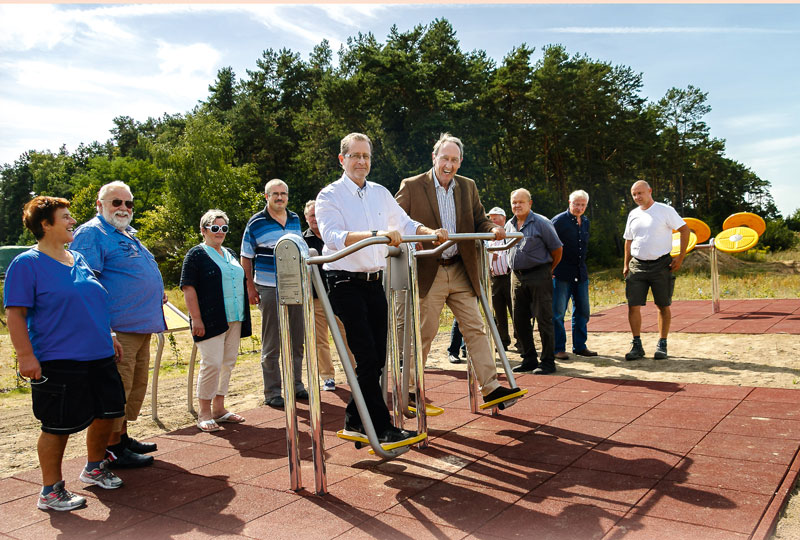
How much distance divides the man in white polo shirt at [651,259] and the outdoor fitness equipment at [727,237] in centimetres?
396

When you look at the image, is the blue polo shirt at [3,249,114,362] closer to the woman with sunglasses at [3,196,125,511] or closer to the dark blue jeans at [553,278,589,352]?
the woman with sunglasses at [3,196,125,511]

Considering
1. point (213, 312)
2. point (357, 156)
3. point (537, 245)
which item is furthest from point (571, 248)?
point (357, 156)

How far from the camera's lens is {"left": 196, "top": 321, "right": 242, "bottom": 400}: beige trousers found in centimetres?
543

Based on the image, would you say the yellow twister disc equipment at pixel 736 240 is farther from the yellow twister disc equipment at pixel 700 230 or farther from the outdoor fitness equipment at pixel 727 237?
the yellow twister disc equipment at pixel 700 230

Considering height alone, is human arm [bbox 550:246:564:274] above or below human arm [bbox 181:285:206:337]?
above

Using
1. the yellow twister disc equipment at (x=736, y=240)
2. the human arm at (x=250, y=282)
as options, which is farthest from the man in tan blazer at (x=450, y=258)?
the yellow twister disc equipment at (x=736, y=240)

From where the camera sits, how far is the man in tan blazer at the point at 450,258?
199 inches

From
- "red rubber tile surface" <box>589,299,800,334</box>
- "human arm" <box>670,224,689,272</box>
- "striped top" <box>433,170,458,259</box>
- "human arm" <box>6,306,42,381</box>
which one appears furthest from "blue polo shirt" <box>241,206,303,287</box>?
"red rubber tile surface" <box>589,299,800,334</box>

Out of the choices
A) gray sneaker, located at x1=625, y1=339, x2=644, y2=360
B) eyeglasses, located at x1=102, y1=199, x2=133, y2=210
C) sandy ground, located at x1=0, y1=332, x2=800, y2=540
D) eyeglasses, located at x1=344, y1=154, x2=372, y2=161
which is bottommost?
sandy ground, located at x1=0, y1=332, x2=800, y2=540

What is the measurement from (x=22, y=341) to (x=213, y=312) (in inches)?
76.0

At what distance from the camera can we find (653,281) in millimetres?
7727

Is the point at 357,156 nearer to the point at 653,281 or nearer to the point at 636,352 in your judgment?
the point at 653,281

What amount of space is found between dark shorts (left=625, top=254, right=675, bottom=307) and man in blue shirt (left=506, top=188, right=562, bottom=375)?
967 mm

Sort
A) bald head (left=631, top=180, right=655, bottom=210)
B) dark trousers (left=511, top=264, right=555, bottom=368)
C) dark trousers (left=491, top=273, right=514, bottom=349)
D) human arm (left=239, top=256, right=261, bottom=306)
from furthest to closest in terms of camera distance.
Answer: dark trousers (left=491, top=273, right=514, bottom=349) → bald head (left=631, top=180, right=655, bottom=210) → dark trousers (left=511, top=264, right=555, bottom=368) → human arm (left=239, top=256, right=261, bottom=306)
